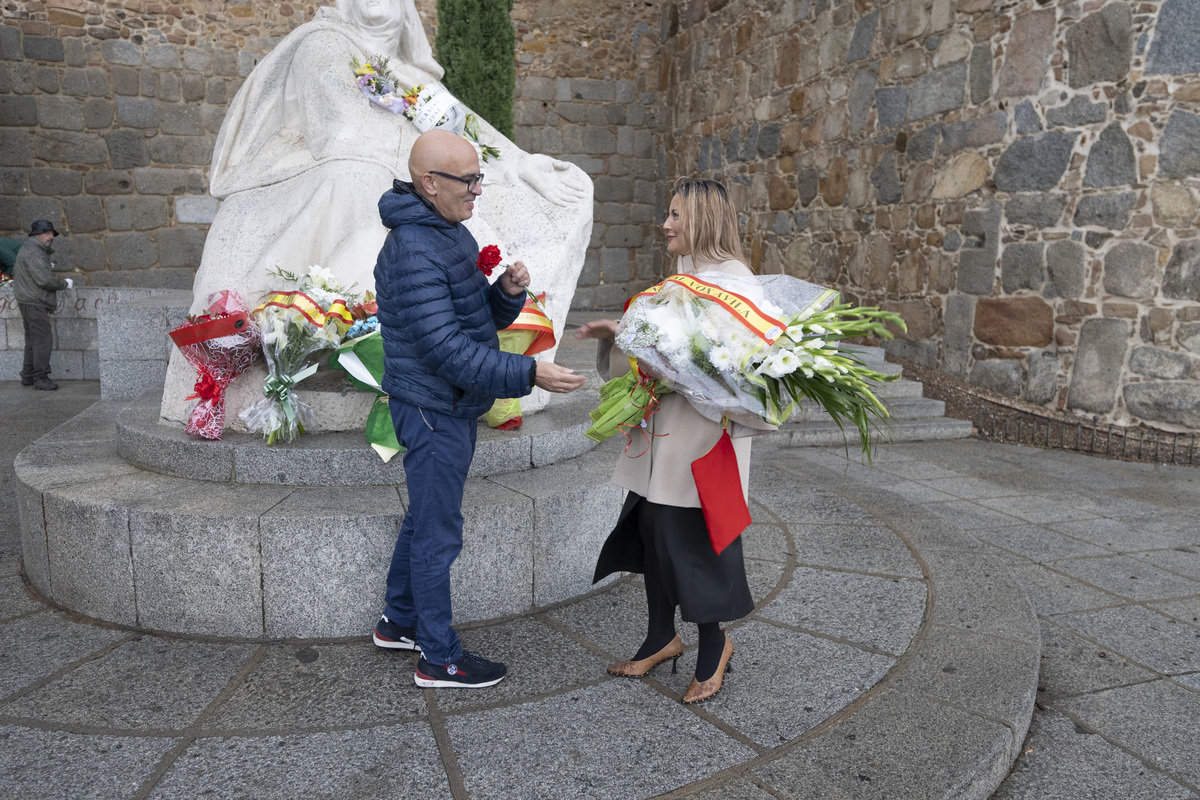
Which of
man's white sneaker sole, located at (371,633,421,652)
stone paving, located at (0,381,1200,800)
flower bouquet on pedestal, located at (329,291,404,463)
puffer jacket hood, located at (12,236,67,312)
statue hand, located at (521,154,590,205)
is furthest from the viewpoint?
puffer jacket hood, located at (12,236,67,312)

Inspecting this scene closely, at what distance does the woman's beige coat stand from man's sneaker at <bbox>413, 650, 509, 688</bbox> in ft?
2.21

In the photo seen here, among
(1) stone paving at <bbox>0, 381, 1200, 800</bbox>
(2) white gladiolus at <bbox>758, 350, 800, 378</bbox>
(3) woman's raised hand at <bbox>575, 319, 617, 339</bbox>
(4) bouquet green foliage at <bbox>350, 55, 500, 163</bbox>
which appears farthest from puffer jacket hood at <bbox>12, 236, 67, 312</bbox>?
(2) white gladiolus at <bbox>758, 350, 800, 378</bbox>

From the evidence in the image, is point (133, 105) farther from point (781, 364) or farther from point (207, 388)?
point (781, 364)

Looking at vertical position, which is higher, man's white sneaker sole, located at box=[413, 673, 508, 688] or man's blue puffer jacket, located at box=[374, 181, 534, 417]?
man's blue puffer jacket, located at box=[374, 181, 534, 417]

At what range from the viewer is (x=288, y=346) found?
3.10 meters

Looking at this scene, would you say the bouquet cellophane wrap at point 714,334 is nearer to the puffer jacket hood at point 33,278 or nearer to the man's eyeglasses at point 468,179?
the man's eyeglasses at point 468,179

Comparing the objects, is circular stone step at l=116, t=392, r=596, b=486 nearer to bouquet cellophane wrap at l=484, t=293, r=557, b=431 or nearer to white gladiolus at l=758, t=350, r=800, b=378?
bouquet cellophane wrap at l=484, t=293, r=557, b=431

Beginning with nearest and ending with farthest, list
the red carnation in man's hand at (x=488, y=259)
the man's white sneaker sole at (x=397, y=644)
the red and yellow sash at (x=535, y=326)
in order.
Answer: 1. the red carnation in man's hand at (x=488, y=259)
2. the man's white sneaker sole at (x=397, y=644)
3. the red and yellow sash at (x=535, y=326)

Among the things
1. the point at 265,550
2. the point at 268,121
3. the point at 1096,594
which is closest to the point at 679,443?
the point at 265,550

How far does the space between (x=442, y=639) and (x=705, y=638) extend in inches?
28.9

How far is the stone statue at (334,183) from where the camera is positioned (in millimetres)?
3633

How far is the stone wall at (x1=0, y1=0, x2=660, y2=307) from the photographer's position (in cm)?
1029

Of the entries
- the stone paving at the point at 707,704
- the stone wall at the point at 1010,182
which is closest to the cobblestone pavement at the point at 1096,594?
the stone paving at the point at 707,704

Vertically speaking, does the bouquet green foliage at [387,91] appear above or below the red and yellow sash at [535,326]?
above
